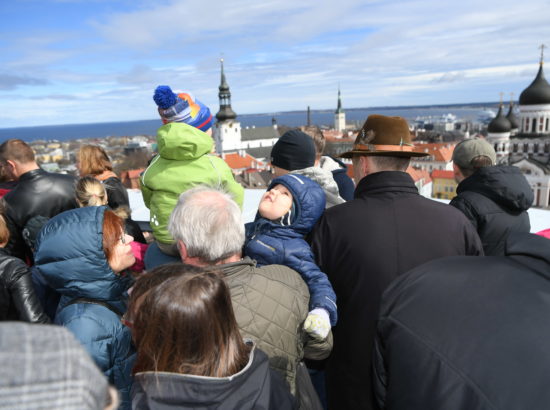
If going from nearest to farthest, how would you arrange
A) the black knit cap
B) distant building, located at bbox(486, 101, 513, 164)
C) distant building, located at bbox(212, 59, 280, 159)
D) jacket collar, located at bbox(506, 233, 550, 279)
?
1. jacket collar, located at bbox(506, 233, 550, 279)
2. the black knit cap
3. distant building, located at bbox(486, 101, 513, 164)
4. distant building, located at bbox(212, 59, 280, 159)

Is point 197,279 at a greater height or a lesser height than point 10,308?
greater

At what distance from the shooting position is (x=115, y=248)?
1841mm

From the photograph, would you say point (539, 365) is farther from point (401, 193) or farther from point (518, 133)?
point (518, 133)

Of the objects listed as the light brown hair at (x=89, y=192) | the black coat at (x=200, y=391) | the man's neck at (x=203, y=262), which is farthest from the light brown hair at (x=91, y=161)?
the black coat at (x=200, y=391)

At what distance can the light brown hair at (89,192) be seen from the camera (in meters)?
2.62

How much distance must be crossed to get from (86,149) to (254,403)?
117 inches

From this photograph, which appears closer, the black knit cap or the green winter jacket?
the green winter jacket

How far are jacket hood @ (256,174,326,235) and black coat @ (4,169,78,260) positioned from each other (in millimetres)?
1849

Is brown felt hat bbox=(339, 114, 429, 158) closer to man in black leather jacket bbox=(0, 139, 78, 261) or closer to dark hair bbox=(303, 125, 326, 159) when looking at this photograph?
dark hair bbox=(303, 125, 326, 159)

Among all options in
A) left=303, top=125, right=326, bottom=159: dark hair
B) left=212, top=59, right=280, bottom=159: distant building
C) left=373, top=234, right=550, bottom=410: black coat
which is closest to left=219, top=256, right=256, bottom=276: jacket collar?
left=373, top=234, right=550, bottom=410: black coat

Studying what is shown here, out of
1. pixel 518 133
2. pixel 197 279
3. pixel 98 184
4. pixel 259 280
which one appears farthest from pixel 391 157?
pixel 518 133

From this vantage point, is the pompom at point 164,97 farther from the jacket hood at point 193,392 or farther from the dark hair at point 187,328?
the jacket hood at point 193,392

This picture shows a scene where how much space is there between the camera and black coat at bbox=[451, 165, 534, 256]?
2.38 metres

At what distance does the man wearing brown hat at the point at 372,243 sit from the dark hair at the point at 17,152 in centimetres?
244
